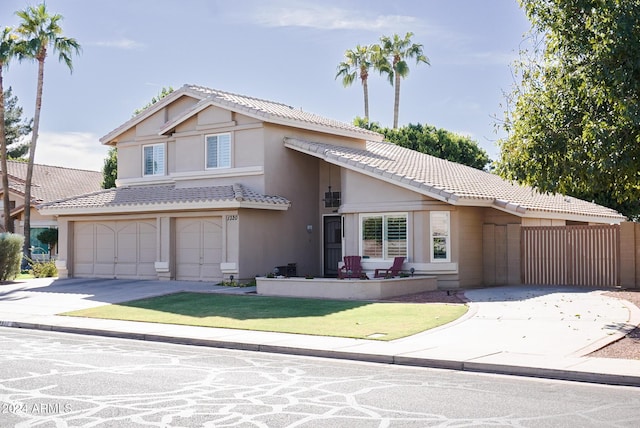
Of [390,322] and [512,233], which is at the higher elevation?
[512,233]

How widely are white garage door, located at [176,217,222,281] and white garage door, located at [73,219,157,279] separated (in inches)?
53.1

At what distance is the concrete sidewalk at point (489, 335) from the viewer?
37.9 feet

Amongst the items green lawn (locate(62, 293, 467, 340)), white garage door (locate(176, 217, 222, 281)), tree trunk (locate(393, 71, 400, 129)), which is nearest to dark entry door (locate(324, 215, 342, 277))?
white garage door (locate(176, 217, 222, 281))

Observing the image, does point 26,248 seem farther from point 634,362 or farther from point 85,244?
point 634,362

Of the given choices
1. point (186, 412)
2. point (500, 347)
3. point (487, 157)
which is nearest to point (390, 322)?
point (500, 347)

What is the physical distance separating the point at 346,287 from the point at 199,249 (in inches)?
298

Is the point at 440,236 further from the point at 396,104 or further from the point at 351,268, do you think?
the point at 396,104

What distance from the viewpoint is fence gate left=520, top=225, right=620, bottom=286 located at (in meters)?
23.5

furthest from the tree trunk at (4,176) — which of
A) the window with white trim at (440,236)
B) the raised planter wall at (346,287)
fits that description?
the window with white trim at (440,236)

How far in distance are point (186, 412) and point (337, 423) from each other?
5.95 feet

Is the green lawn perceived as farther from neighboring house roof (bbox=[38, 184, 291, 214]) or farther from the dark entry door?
the dark entry door

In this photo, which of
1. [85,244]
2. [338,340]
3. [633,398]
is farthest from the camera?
[85,244]

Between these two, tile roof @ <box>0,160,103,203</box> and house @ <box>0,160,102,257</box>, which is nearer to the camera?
house @ <box>0,160,102,257</box>

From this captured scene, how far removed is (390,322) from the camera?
16625 millimetres
